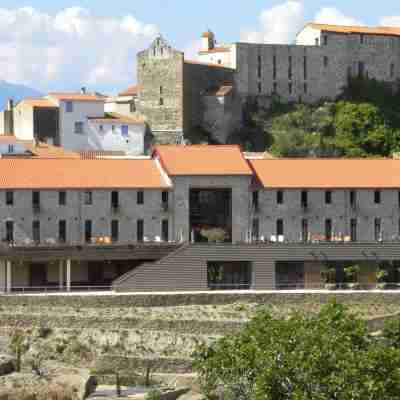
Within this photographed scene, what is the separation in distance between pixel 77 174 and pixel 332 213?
13.9 metres

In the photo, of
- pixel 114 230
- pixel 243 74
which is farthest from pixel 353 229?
pixel 243 74

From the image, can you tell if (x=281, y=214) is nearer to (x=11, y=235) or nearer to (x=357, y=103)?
(x=11, y=235)

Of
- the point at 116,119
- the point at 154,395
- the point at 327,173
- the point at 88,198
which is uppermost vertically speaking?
the point at 116,119

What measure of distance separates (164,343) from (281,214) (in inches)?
685

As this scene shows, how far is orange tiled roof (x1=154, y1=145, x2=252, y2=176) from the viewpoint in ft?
313

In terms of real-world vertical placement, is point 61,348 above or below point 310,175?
below

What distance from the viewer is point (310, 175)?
9825cm

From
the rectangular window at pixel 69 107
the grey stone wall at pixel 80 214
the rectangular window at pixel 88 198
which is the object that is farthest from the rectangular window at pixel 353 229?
the rectangular window at pixel 69 107

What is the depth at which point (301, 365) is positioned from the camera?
5969cm

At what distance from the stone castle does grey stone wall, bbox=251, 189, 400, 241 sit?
35.0 metres

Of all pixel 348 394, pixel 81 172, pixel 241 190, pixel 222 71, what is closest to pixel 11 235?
pixel 81 172

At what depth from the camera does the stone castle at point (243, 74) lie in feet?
433

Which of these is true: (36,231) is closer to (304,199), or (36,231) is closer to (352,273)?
(304,199)

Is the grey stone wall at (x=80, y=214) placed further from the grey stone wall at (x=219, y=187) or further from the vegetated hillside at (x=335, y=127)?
the vegetated hillside at (x=335, y=127)
